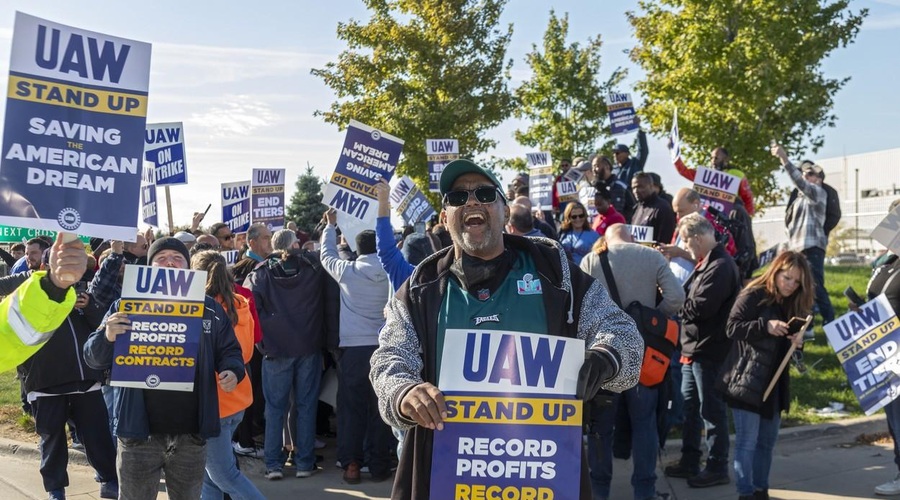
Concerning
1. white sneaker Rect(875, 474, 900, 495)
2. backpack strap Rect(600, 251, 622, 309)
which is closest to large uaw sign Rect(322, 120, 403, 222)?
backpack strap Rect(600, 251, 622, 309)

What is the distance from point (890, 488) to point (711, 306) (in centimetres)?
209

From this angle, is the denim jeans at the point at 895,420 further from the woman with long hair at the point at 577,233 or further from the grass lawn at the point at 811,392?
the woman with long hair at the point at 577,233

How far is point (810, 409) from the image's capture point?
31.6 feet

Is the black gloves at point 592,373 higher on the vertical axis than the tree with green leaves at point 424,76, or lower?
lower

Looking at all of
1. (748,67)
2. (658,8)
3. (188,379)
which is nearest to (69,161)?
(188,379)

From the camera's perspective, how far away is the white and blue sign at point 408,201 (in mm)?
12375

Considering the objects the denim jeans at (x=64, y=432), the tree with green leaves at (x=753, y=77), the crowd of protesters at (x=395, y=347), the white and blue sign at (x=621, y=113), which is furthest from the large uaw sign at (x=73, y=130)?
the tree with green leaves at (x=753, y=77)

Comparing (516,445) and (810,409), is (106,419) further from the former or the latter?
(810,409)

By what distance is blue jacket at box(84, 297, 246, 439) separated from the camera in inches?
195

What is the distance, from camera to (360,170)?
8.95 metres

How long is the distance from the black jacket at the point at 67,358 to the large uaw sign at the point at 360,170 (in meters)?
2.59

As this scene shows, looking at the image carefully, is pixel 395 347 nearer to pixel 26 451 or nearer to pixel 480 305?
pixel 480 305

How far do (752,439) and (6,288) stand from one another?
6421 millimetres

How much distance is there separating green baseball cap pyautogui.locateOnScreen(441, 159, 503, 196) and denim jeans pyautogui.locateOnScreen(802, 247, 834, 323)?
30.5 ft
